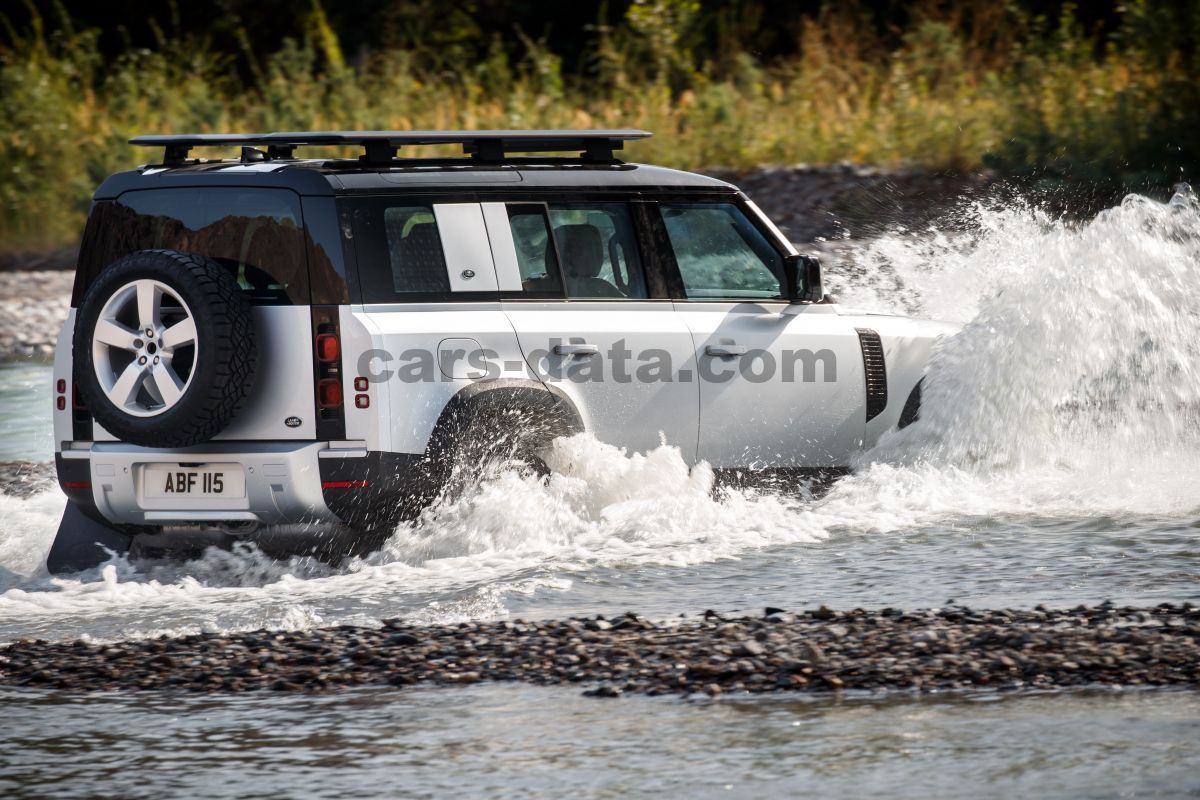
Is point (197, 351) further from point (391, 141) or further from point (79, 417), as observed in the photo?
point (391, 141)

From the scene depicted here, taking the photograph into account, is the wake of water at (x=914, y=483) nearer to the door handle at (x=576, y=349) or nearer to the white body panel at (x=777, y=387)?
the white body panel at (x=777, y=387)

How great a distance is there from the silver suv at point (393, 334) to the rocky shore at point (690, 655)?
0.98m

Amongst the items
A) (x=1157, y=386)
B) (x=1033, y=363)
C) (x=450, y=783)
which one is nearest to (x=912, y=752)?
(x=450, y=783)

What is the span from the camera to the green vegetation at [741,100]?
22.0 metres

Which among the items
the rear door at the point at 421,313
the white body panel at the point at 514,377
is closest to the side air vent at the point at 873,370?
the white body panel at the point at 514,377

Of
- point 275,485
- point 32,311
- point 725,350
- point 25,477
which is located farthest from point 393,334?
point 32,311

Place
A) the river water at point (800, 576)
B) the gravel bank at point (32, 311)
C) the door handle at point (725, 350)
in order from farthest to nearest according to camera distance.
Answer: the gravel bank at point (32, 311)
the door handle at point (725, 350)
the river water at point (800, 576)

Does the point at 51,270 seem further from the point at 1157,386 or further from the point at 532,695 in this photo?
the point at 532,695

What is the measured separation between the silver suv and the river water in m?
0.30

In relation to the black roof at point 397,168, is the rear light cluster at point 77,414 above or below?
below

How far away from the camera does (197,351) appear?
26.2ft

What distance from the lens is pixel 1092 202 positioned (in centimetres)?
2042

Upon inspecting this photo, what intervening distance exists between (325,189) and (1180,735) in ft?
13.5

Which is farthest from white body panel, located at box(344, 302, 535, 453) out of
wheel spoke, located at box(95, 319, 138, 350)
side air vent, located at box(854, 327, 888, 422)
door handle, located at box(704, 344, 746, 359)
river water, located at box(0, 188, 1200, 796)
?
side air vent, located at box(854, 327, 888, 422)
